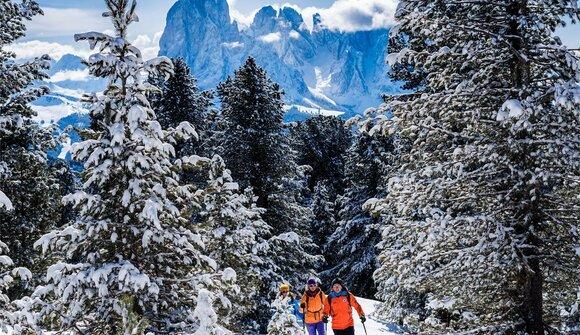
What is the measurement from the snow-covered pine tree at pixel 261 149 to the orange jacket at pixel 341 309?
1033cm

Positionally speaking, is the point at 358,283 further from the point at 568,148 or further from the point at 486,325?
the point at 568,148

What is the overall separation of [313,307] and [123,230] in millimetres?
4702

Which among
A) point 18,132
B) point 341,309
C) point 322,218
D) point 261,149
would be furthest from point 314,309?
point 322,218

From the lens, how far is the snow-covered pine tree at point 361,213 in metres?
26.8

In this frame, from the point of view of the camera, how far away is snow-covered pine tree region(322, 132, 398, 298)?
26.8 metres

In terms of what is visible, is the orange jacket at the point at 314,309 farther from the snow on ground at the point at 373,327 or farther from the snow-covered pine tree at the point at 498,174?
the snow on ground at the point at 373,327

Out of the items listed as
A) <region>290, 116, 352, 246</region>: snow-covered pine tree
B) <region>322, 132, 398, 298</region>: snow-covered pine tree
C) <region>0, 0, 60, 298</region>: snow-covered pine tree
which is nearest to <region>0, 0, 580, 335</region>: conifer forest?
<region>0, 0, 60, 298</region>: snow-covered pine tree

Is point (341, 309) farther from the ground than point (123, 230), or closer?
closer

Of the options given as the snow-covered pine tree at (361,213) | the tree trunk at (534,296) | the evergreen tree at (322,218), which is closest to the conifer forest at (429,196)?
the tree trunk at (534,296)

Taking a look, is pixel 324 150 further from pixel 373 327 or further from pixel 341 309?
pixel 341 309

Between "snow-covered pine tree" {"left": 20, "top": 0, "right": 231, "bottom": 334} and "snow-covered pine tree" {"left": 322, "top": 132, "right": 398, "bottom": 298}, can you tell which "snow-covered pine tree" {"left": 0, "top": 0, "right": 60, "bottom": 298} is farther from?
"snow-covered pine tree" {"left": 322, "top": 132, "right": 398, "bottom": 298}

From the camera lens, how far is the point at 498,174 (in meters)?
8.20

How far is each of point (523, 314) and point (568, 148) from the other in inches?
114

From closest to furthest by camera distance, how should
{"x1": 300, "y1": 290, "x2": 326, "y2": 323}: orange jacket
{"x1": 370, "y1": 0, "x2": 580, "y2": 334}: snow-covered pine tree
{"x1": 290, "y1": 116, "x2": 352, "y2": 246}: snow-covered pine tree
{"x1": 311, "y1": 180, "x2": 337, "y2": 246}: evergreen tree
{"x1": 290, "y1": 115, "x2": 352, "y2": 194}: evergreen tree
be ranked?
1. {"x1": 370, "y1": 0, "x2": 580, "y2": 334}: snow-covered pine tree
2. {"x1": 300, "y1": 290, "x2": 326, "y2": 323}: orange jacket
3. {"x1": 311, "y1": 180, "x2": 337, "y2": 246}: evergreen tree
4. {"x1": 290, "y1": 116, "x2": 352, "y2": 246}: snow-covered pine tree
5. {"x1": 290, "y1": 115, "x2": 352, "y2": 194}: evergreen tree
